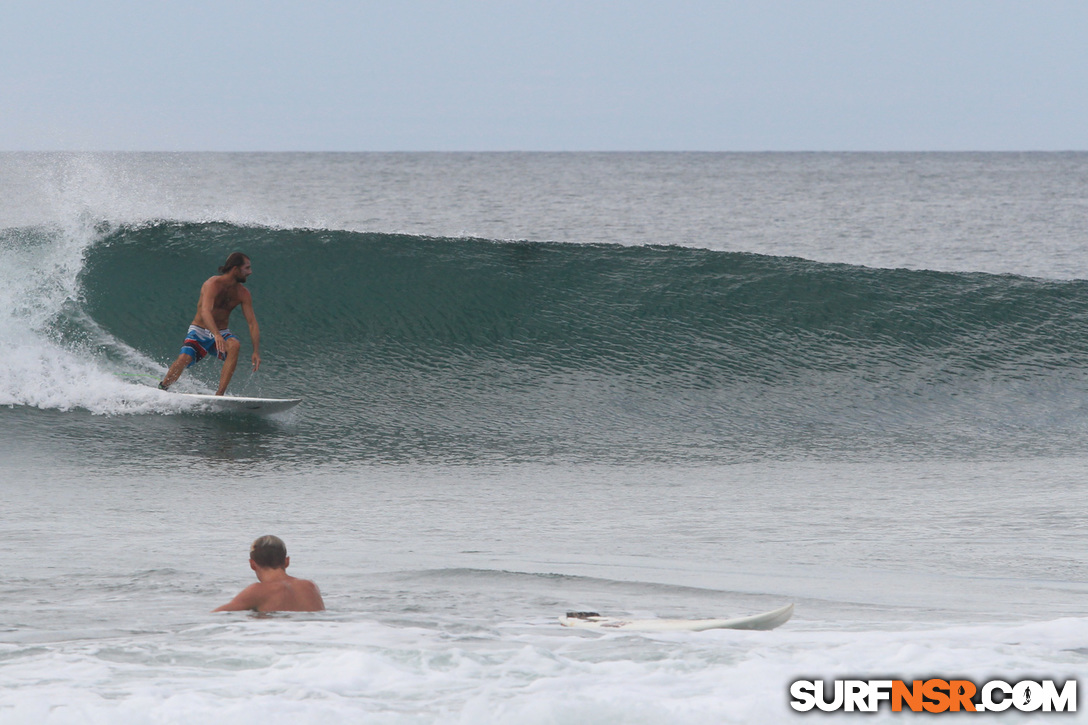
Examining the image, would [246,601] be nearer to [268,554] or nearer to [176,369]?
[268,554]

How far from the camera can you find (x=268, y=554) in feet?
11.2

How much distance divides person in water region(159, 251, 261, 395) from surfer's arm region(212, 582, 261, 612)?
13.8 ft

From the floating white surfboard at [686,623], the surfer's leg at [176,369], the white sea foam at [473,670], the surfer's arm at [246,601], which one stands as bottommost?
the white sea foam at [473,670]

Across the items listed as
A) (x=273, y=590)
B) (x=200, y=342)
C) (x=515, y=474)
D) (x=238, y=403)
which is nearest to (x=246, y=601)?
(x=273, y=590)

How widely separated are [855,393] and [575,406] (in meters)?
2.59

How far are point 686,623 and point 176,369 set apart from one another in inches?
223

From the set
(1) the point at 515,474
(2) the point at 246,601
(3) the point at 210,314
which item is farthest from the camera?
(3) the point at 210,314

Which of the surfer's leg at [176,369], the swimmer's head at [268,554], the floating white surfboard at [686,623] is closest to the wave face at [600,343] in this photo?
the surfer's leg at [176,369]

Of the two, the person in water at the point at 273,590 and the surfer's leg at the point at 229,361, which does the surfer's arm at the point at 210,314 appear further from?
the person in water at the point at 273,590

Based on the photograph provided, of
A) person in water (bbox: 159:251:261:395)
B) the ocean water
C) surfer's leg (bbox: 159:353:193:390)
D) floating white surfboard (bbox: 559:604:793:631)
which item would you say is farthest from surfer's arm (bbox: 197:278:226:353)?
floating white surfboard (bbox: 559:604:793:631)

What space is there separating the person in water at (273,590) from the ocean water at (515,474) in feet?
0.22

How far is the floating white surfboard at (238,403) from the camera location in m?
7.50

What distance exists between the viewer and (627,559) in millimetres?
4457

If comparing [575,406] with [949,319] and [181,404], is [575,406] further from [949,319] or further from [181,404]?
[949,319]
